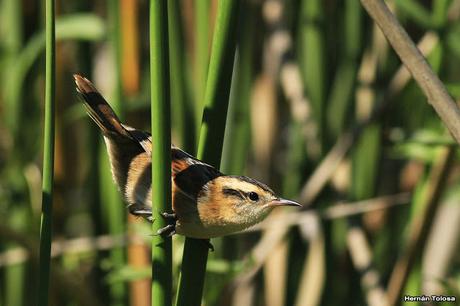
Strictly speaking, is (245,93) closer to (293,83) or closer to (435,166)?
(293,83)

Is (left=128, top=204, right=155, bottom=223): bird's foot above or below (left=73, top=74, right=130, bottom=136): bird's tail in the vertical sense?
below

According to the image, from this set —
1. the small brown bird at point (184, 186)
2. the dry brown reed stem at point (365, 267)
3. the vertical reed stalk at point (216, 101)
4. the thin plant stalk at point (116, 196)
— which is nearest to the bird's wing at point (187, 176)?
the small brown bird at point (184, 186)

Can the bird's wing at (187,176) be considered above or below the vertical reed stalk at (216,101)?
below

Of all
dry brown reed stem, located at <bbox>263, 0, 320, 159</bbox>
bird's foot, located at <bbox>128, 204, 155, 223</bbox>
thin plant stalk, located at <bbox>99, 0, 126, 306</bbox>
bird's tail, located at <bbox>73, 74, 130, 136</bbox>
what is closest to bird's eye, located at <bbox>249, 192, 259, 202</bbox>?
bird's foot, located at <bbox>128, 204, 155, 223</bbox>

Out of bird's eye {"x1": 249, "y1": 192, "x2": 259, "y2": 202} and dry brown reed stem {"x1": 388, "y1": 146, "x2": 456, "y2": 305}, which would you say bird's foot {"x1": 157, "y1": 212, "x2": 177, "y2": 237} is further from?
dry brown reed stem {"x1": 388, "y1": 146, "x2": 456, "y2": 305}

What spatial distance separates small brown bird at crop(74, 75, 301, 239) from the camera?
6.08 ft

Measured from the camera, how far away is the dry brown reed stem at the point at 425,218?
2041 millimetres

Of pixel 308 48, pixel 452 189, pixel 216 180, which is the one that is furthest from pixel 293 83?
pixel 216 180

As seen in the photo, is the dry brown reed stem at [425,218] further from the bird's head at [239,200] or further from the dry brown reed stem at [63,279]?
the dry brown reed stem at [63,279]

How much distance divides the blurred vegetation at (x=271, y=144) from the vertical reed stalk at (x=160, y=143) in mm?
1148

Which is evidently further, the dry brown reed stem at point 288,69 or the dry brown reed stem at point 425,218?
the dry brown reed stem at point 288,69

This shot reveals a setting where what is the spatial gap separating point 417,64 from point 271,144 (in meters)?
1.80

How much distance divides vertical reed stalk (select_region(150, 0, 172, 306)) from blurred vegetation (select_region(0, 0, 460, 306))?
1148mm

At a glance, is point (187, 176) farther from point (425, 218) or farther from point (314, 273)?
point (314, 273)
